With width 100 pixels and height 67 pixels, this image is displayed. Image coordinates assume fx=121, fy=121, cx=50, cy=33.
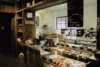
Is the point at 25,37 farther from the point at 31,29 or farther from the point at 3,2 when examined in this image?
the point at 3,2

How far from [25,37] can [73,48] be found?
2.16m

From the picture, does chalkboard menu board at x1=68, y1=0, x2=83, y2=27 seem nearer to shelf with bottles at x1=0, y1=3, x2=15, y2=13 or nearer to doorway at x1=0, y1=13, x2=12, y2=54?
shelf with bottles at x1=0, y1=3, x2=15, y2=13

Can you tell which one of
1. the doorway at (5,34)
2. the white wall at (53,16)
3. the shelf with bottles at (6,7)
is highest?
the shelf with bottles at (6,7)

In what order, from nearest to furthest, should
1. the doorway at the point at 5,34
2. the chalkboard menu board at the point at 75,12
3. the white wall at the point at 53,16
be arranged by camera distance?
1. the chalkboard menu board at the point at 75,12
2. the white wall at the point at 53,16
3. the doorway at the point at 5,34

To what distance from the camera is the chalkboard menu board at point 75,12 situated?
2.10m

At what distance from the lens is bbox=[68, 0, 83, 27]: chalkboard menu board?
6.89 feet

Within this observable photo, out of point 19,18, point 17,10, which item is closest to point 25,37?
point 19,18

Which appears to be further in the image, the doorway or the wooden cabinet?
the doorway

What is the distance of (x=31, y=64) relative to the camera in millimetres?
3795

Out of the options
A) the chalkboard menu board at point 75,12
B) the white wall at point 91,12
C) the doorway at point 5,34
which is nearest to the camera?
the chalkboard menu board at point 75,12

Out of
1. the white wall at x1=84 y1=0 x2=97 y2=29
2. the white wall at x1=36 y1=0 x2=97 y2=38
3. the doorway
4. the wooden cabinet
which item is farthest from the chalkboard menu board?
the doorway

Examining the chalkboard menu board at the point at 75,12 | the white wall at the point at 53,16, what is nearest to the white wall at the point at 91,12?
the white wall at the point at 53,16

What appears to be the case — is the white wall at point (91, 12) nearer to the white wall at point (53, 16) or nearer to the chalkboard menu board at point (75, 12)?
the white wall at point (53, 16)

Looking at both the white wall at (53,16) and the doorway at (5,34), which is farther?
the doorway at (5,34)
